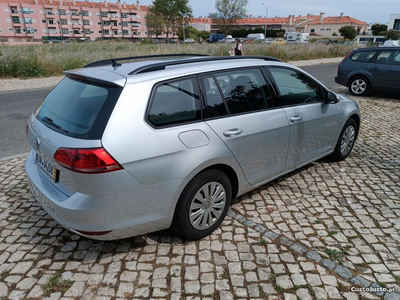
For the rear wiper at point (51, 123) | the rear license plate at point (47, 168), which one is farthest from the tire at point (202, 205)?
the rear wiper at point (51, 123)

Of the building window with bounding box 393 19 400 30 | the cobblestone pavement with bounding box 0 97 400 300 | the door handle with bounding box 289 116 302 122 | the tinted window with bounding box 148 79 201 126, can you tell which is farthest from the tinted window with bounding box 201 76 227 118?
the building window with bounding box 393 19 400 30

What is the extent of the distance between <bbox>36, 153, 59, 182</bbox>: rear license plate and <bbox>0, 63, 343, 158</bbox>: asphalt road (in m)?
2.94

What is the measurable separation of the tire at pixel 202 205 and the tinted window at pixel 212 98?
57 cm

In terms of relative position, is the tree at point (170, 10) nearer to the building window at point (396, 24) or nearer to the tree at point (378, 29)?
the tree at point (378, 29)

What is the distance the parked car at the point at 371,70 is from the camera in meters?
10.2

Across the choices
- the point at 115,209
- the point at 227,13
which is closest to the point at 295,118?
the point at 115,209

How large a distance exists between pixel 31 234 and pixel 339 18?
5240 inches

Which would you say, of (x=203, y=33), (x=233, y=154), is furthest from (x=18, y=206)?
(x=203, y=33)

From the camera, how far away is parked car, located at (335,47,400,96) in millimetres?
10164

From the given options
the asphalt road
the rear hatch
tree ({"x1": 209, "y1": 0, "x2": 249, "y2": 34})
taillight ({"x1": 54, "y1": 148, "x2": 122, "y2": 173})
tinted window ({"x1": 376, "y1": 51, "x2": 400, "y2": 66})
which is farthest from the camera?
tree ({"x1": 209, "y1": 0, "x2": 249, "y2": 34})

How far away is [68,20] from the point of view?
10506cm

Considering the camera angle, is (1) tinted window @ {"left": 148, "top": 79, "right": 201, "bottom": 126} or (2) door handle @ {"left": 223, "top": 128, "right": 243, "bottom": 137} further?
(2) door handle @ {"left": 223, "top": 128, "right": 243, "bottom": 137}

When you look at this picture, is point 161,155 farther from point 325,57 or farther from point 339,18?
point 339,18

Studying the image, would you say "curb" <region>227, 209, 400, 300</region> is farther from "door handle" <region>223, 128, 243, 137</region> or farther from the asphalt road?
the asphalt road
